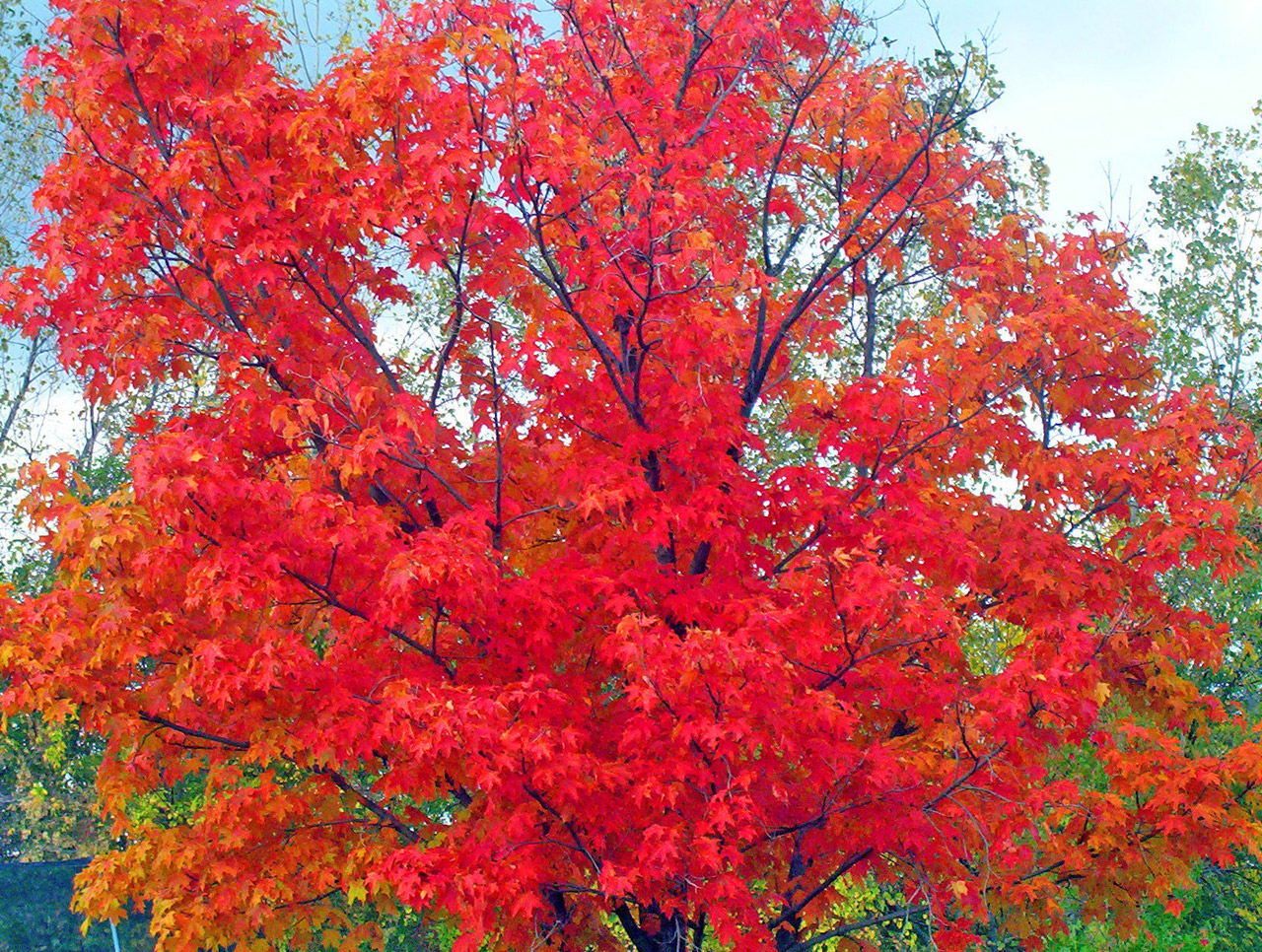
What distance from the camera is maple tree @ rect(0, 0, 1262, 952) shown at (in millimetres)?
Result: 6027

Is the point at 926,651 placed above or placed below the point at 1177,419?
below

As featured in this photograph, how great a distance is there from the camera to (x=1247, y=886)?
13.9m

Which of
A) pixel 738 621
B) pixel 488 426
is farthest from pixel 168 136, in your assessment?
pixel 738 621

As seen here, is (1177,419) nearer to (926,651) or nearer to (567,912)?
(926,651)

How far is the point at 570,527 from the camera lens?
295 inches

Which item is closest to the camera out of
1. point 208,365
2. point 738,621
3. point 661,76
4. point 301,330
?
point 738,621

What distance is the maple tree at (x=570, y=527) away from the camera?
237 inches

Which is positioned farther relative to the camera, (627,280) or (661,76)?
(661,76)

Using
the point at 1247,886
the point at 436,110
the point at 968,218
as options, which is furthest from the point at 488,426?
the point at 1247,886

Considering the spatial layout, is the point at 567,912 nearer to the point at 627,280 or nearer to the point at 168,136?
the point at 627,280

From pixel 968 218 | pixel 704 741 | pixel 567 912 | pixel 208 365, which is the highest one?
pixel 208 365

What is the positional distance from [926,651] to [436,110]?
4.60 m

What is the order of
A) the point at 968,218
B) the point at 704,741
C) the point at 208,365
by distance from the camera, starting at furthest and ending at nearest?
the point at 208,365, the point at 968,218, the point at 704,741

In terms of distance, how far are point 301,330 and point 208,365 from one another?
42.2ft
